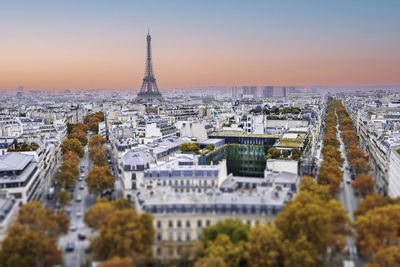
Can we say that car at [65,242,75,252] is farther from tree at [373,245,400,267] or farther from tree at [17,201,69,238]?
tree at [373,245,400,267]

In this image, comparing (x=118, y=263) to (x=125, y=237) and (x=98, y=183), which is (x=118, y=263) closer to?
(x=125, y=237)

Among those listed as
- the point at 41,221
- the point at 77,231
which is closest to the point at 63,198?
the point at 77,231

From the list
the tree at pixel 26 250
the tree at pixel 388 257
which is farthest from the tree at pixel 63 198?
the tree at pixel 388 257

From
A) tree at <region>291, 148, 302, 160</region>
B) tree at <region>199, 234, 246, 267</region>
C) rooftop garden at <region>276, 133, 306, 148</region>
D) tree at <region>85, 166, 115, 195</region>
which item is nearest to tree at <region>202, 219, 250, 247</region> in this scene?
tree at <region>199, 234, 246, 267</region>

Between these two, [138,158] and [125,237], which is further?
[138,158]

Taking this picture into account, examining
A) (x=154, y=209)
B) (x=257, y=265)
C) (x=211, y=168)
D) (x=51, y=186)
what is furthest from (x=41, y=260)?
(x=51, y=186)

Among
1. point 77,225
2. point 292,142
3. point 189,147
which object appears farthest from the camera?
point 292,142

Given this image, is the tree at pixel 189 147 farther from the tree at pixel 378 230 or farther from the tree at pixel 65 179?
the tree at pixel 378 230
